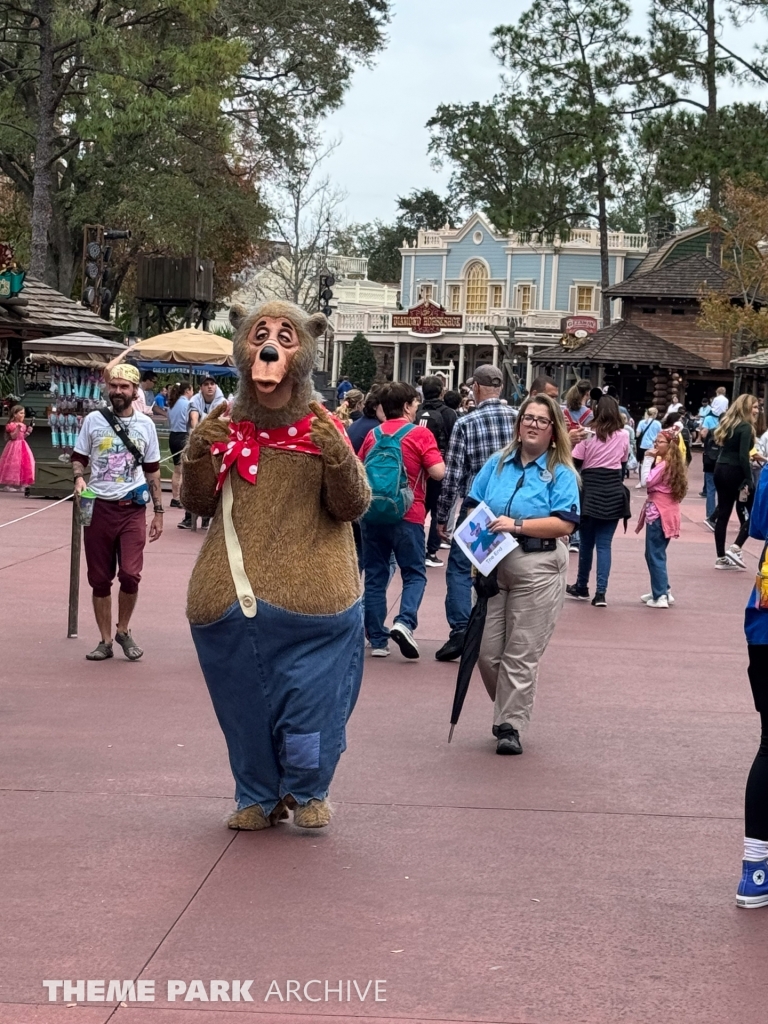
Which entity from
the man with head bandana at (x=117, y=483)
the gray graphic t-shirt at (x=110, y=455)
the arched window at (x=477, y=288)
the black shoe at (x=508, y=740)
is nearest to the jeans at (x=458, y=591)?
the man with head bandana at (x=117, y=483)

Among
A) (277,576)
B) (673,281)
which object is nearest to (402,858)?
(277,576)

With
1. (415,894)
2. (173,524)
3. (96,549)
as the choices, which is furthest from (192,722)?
(173,524)

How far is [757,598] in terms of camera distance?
197 inches

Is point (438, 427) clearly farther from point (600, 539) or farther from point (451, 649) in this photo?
point (451, 649)

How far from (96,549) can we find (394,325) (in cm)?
6002

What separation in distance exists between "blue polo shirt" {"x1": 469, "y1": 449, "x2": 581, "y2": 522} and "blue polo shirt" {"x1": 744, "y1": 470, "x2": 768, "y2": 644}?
6.82ft

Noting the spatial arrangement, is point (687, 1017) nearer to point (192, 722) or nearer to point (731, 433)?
point (192, 722)

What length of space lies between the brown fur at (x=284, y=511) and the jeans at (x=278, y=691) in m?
0.07

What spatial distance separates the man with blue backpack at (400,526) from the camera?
31.6 ft

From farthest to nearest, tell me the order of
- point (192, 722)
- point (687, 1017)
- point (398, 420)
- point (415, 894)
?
point (398, 420) → point (192, 722) → point (415, 894) → point (687, 1017)

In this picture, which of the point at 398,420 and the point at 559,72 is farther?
the point at 559,72

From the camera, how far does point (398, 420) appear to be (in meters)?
9.85

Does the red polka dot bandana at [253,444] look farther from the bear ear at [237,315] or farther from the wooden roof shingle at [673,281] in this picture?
the wooden roof shingle at [673,281]

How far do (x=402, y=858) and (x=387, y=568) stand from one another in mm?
4672
